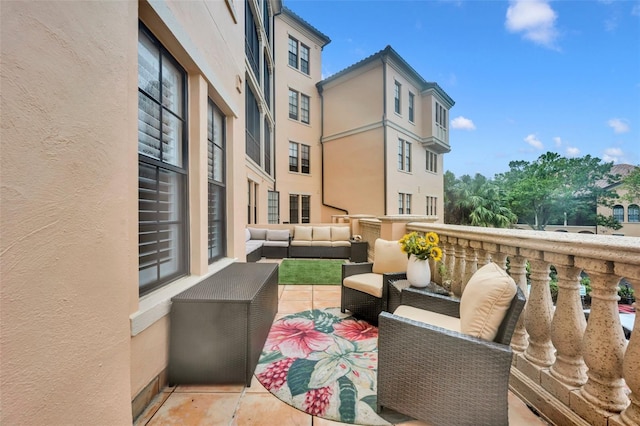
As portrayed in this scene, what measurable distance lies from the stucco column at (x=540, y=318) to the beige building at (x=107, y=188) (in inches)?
99.5

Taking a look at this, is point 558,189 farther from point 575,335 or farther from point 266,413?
point 266,413

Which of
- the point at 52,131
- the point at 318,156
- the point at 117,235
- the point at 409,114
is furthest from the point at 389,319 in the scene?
the point at 409,114

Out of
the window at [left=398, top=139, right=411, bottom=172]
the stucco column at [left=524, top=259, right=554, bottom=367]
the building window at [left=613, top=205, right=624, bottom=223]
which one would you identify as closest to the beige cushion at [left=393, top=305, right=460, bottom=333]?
the stucco column at [left=524, top=259, right=554, bottom=367]

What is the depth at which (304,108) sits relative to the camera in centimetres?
1323

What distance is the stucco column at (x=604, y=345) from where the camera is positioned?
51.1 inches

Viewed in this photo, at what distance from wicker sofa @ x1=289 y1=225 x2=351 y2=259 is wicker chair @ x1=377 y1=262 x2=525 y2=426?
20.2 feet

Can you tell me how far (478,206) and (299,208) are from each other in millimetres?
14024

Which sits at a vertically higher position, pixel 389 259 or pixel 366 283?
pixel 389 259

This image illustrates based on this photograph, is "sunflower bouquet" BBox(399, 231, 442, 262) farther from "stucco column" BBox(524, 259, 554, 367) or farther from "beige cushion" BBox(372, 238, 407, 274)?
"stucco column" BBox(524, 259, 554, 367)

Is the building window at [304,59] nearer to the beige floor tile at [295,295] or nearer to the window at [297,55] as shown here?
the window at [297,55]

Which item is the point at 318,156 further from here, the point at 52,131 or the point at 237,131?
the point at 52,131

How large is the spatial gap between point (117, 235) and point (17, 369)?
617 mm

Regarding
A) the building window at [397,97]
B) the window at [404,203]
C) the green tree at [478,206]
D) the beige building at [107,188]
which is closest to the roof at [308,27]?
the building window at [397,97]

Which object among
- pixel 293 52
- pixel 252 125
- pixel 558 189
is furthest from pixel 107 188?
pixel 558 189
